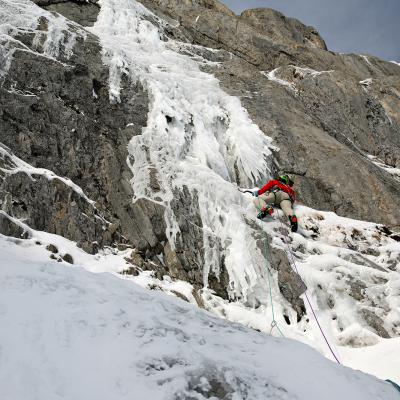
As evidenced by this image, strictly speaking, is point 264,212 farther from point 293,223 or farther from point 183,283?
point 183,283

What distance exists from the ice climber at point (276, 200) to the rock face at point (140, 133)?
129cm

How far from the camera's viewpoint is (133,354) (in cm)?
475

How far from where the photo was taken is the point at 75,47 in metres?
14.8

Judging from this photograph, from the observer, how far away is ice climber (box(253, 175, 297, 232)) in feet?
39.2

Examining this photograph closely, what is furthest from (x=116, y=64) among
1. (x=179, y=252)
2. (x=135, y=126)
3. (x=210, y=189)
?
(x=179, y=252)

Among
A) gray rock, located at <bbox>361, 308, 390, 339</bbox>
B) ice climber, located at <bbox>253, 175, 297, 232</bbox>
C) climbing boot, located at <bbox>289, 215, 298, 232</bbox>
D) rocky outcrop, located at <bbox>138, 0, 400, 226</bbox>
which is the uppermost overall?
rocky outcrop, located at <bbox>138, 0, 400, 226</bbox>

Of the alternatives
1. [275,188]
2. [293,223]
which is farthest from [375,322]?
[275,188]

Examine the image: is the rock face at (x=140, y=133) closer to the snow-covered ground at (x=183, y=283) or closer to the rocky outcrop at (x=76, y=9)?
the rocky outcrop at (x=76, y=9)

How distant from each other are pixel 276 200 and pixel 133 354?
8377 millimetres

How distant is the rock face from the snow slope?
345cm

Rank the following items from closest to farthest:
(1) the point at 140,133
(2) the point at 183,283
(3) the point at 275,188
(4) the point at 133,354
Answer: (4) the point at 133,354, (2) the point at 183,283, (3) the point at 275,188, (1) the point at 140,133

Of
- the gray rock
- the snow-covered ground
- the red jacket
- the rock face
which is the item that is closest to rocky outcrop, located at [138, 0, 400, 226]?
the rock face

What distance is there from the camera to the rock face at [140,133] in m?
10.0

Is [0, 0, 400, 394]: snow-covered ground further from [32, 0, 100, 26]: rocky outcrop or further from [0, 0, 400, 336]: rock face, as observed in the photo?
[32, 0, 100, 26]: rocky outcrop
